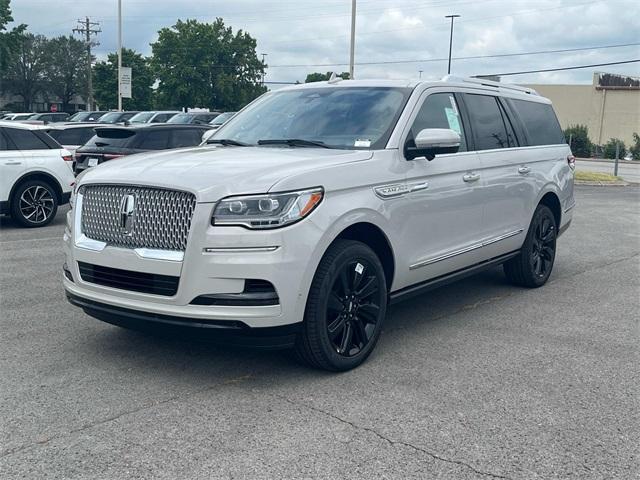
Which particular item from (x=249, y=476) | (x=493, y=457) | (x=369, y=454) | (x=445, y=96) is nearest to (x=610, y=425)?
(x=493, y=457)

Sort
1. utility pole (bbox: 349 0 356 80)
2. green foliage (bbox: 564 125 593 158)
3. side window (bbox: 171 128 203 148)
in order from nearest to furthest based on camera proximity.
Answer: side window (bbox: 171 128 203 148) < utility pole (bbox: 349 0 356 80) < green foliage (bbox: 564 125 593 158)

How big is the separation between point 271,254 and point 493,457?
1616 mm

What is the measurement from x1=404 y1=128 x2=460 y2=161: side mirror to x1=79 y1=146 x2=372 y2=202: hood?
38 centimetres

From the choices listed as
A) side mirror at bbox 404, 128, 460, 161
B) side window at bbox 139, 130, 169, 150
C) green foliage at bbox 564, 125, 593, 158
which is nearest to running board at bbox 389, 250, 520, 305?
side mirror at bbox 404, 128, 460, 161

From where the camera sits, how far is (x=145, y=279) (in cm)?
443

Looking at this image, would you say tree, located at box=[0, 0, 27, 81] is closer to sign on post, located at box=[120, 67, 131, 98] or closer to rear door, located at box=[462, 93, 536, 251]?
sign on post, located at box=[120, 67, 131, 98]

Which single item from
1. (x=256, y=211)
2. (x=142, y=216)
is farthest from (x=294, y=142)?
(x=142, y=216)

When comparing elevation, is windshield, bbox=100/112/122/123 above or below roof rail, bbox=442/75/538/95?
above

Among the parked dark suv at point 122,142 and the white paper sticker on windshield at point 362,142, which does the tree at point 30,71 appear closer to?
the parked dark suv at point 122,142

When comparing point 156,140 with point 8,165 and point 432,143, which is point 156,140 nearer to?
point 8,165

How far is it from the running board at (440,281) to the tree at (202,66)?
67.8 m

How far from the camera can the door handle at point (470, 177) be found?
601cm

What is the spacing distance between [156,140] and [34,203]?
2264mm

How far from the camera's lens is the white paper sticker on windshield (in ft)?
17.3
